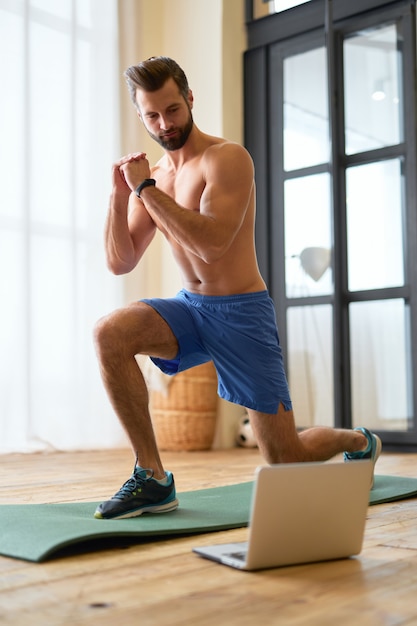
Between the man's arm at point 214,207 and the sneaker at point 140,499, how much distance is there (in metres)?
0.54

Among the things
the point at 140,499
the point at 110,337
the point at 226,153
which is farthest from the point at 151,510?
the point at 226,153

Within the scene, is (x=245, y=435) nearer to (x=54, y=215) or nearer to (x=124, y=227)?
(x=54, y=215)

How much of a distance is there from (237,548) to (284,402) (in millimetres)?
689

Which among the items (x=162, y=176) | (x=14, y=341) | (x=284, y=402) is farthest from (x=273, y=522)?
(x=14, y=341)

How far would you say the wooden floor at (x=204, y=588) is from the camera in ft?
3.41

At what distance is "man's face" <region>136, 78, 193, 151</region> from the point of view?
1.99 meters

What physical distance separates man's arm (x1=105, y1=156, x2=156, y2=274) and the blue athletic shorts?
190 mm

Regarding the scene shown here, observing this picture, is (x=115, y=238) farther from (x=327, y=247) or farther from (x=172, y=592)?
(x=327, y=247)

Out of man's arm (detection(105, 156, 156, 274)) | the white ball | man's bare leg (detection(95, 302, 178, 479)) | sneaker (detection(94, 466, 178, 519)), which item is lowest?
the white ball

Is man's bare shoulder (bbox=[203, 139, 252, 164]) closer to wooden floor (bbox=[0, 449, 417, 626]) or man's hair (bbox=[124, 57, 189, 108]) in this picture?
man's hair (bbox=[124, 57, 189, 108])

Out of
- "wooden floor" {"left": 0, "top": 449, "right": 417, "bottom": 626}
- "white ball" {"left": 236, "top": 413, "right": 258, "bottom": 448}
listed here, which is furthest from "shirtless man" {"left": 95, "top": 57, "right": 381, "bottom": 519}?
"white ball" {"left": 236, "top": 413, "right": 258, "bottom": 448}

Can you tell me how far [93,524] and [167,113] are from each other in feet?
3.33

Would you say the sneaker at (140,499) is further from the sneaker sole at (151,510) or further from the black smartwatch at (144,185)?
the black smartwatch at (144,185)

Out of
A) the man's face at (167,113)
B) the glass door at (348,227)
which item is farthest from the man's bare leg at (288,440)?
the glass door at (348,227)
